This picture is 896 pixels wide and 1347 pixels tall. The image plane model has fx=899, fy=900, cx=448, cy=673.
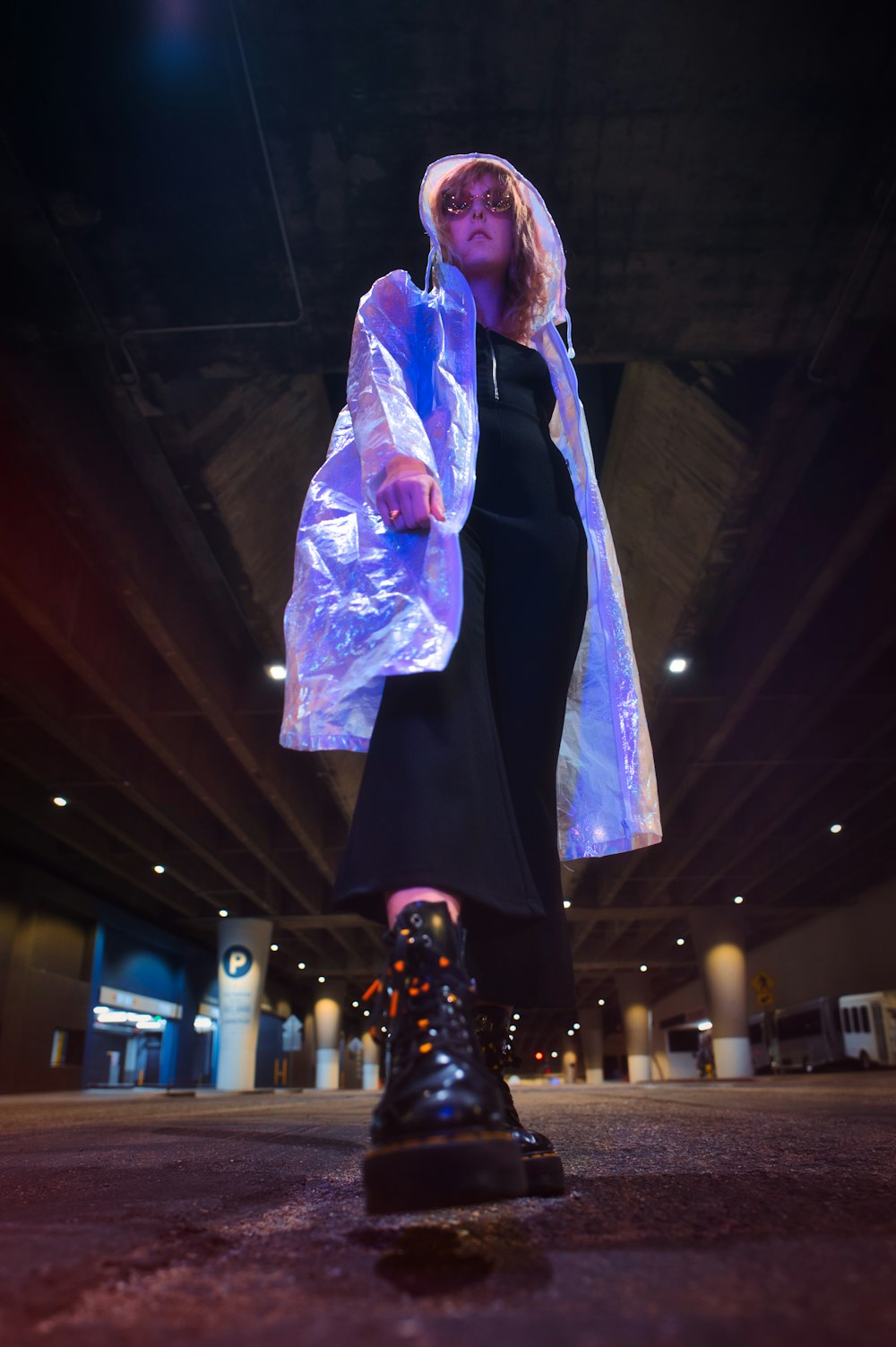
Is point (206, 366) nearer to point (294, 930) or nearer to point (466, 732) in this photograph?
point (466, 732)

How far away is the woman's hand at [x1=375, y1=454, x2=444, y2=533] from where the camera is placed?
59.4 inches

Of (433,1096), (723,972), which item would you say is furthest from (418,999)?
(723,972)

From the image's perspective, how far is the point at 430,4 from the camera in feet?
14.9

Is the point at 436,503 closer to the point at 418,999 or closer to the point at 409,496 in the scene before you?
the point at 409,496

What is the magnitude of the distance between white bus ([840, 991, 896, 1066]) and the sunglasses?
84.8ft

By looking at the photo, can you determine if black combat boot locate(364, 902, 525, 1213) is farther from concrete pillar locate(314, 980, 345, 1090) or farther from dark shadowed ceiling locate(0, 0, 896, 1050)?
concrete pillar locate(314, 980, 345, 1090)

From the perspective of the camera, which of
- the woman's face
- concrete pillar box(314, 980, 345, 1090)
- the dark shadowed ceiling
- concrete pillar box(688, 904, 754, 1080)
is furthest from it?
concrete pillar box(314, 980, 345, 1090)

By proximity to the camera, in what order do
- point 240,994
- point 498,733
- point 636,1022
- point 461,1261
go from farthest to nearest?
1. point 636,1022
2. point 240,994
3. point 498,733
4. point 461,1261

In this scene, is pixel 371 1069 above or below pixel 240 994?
below

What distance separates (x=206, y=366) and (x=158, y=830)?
14859 millimetres

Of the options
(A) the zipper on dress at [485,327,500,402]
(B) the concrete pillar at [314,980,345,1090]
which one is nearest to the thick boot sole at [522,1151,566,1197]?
(A) the zipper on dress at [485,327,500,402]

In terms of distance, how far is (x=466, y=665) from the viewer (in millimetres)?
1470

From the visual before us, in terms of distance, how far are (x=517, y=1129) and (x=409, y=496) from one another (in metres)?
1.05

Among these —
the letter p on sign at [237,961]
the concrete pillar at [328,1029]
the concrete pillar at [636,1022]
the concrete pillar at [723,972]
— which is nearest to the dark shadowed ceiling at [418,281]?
the letter p on sign at [237,961]
